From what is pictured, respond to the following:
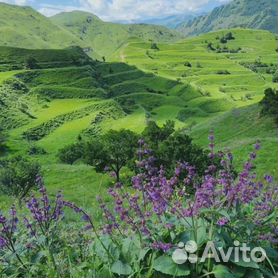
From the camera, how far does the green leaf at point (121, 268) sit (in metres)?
5.25

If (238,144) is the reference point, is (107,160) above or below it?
below

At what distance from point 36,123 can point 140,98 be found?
47.1 meters

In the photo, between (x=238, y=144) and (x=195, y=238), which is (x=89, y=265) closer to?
(x=195, y=238)

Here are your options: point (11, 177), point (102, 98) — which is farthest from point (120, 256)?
point (102, 98)

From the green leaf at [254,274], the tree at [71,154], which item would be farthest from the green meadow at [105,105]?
the green leaf at [254,274]

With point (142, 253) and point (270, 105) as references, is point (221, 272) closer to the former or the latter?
point (142, 253)

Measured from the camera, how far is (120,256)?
217 inches

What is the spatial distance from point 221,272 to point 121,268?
1.11 m

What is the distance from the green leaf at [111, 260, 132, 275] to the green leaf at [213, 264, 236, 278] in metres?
0.95

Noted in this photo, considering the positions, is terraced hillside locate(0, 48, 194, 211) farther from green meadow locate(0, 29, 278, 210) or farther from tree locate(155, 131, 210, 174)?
tree locate(155, 131, 210, 174)

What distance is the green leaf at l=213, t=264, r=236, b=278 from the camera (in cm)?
493

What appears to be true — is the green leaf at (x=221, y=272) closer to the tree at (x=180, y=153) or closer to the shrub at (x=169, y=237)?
the shrub at (x=169, y=237)

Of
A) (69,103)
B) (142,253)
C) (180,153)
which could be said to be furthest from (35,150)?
(142,253)

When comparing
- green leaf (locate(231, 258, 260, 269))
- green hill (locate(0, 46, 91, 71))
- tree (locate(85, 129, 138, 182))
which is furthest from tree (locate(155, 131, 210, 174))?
green hill (locate(0, 46, 91, 71))
